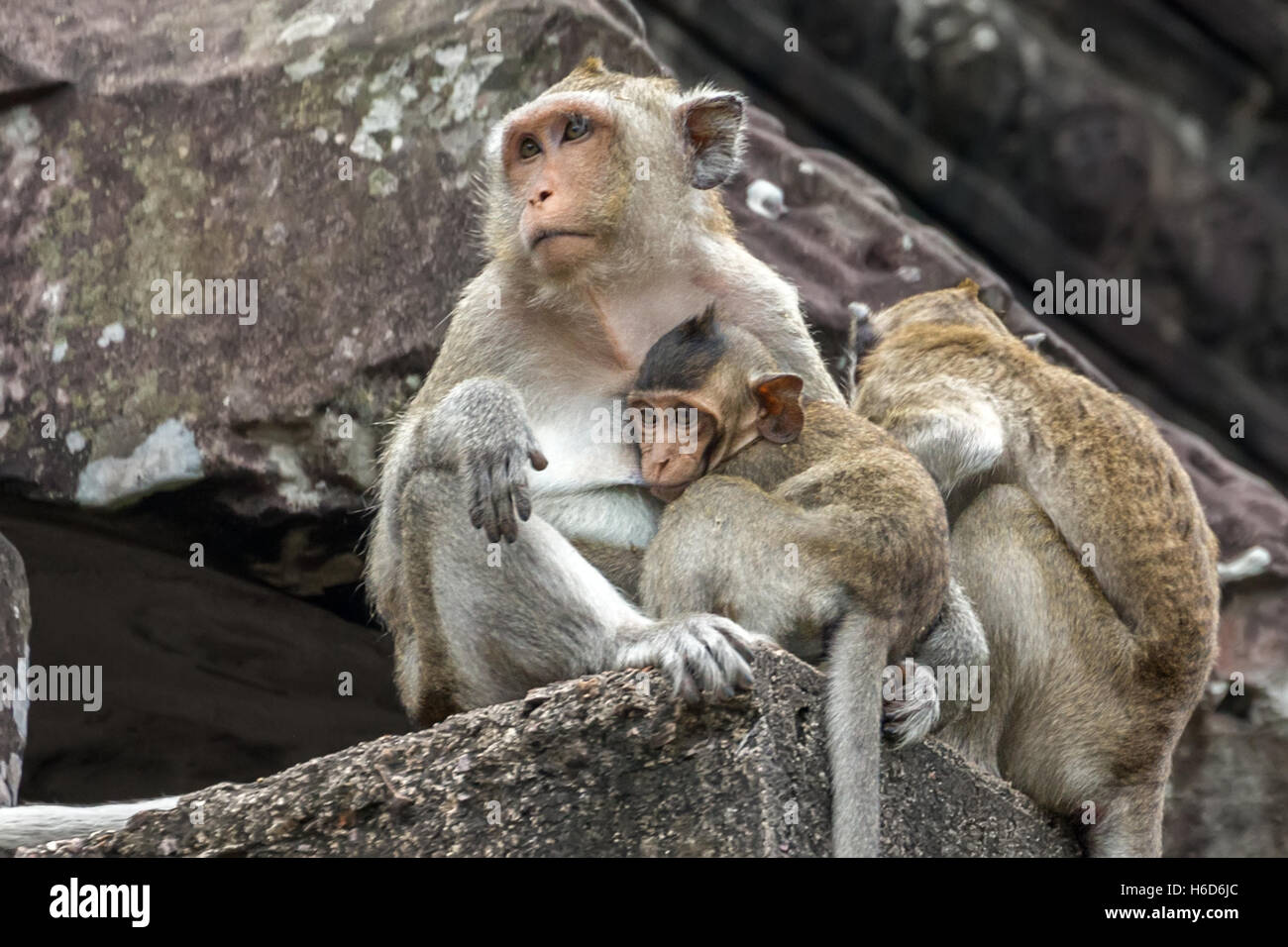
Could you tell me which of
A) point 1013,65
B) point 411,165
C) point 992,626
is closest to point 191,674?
point 411,165

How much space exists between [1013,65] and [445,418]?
7695 millimetres

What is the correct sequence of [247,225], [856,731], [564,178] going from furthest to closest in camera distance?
[247,225] < [564,178] < [856,731]

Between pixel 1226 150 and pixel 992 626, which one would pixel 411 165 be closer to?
pixel 992 626

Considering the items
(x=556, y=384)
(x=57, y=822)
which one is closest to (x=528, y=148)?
(x=556, y=384)

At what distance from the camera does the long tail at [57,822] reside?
543cm

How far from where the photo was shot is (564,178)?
556 centimetres

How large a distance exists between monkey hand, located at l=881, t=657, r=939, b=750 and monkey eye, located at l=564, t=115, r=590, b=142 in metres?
1.99

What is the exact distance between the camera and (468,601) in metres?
5.07

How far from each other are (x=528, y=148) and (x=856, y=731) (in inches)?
90.5

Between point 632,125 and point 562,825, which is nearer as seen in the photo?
point 562,825

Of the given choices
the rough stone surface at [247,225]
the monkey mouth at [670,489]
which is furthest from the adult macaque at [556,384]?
the rough stone surface at [247,225]

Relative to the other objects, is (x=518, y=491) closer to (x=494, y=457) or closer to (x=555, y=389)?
(x=494, y=457)

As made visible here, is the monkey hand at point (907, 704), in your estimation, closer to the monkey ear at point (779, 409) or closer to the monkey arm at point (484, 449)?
the monkey ear at point (779, 409)

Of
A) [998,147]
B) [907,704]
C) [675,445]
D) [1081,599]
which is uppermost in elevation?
[998,147]
